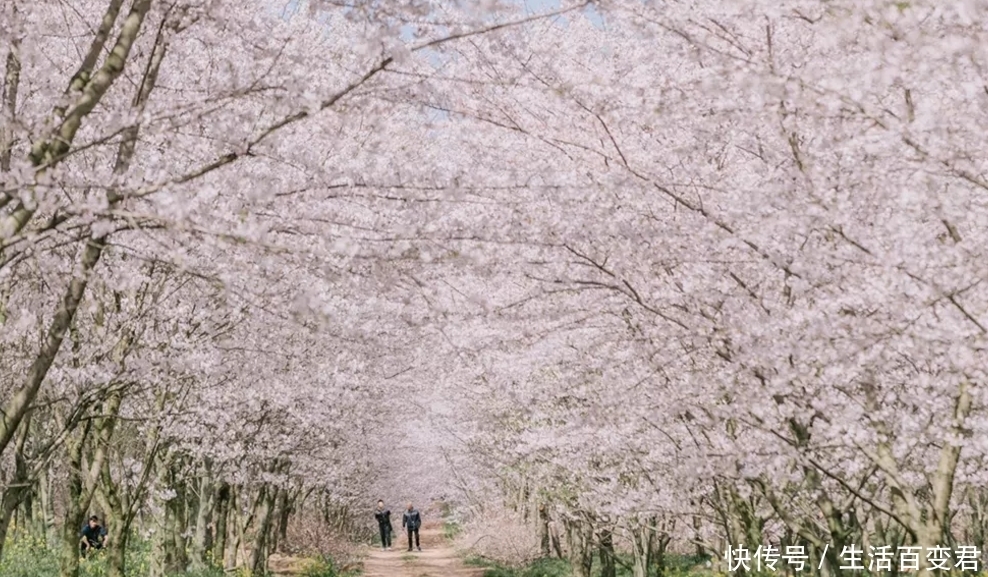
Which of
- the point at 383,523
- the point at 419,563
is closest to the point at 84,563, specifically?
the point at 419,563

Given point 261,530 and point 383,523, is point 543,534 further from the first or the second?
point 383,523

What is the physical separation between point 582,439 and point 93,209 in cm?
967

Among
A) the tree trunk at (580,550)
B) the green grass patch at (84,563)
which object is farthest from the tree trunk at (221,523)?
the tree trunk at (580,550)

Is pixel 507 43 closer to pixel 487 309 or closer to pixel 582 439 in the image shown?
pixel 487 309

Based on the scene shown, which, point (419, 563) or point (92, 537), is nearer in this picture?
point (92, 537)

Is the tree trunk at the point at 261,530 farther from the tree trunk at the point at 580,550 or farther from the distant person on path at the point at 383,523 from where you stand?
the distant person on path at the point at 383,523

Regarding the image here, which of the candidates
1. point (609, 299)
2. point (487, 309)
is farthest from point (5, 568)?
point (487, 309)

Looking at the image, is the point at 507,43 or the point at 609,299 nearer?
the point at 507,43

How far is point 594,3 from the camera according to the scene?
14.3 feet

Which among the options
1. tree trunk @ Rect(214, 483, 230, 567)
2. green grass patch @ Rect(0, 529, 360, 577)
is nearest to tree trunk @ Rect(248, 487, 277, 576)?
green grass patch @ Rect(0, 529, 360, 577)

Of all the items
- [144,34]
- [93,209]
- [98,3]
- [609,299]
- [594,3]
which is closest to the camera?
[93,209]

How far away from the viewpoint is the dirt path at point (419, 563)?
26188mm

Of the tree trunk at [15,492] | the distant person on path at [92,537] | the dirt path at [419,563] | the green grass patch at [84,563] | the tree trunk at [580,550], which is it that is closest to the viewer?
the tree trunk at [15,492]

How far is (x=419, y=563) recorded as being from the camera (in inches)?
1198
